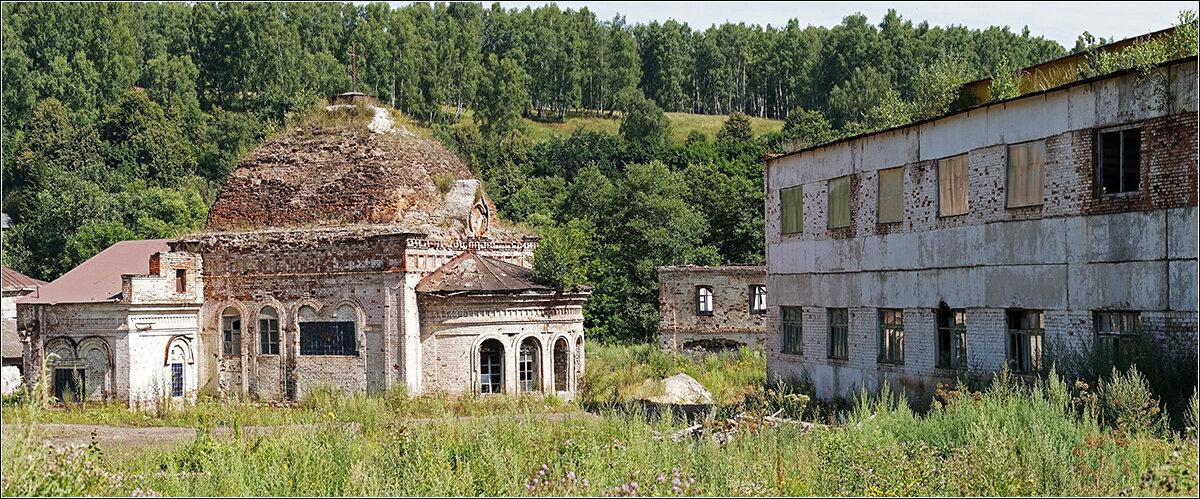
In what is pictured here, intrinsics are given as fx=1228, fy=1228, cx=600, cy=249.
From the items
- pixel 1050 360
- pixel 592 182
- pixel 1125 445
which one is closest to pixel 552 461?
pixel 1125 445

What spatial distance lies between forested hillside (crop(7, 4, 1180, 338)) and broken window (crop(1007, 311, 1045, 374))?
32.0 meters

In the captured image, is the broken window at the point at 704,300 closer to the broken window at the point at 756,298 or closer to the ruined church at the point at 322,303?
the broken window at the point at 756,298

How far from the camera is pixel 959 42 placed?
266ft

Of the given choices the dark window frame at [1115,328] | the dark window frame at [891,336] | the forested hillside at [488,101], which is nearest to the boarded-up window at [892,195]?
the dark window frame at [891,336]

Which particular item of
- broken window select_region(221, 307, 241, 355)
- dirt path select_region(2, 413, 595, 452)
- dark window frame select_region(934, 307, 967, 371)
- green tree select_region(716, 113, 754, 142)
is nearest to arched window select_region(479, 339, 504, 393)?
dirt path select_region(2, 413, 595, 452)

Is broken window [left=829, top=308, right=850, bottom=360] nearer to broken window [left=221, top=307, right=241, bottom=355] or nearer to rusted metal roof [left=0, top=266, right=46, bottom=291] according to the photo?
broken window [left=221, top=307, right=241, bottom=355]

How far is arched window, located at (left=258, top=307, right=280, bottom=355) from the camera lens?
29.3 meters

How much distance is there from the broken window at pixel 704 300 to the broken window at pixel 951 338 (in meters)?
21.9

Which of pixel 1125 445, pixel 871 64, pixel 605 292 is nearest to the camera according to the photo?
pixel 1125 445

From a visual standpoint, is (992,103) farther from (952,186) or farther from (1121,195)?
(1121,195)

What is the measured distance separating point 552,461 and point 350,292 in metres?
16.3

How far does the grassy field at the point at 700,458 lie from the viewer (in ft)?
37.1

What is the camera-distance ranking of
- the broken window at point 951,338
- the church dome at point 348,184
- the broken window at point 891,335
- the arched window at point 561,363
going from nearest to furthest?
the broken window at point 951,338 → the broken window at point 891,335 → the arched window at point 561,363 → the church dome at point 348,184

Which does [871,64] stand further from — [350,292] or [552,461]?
[552,461]
